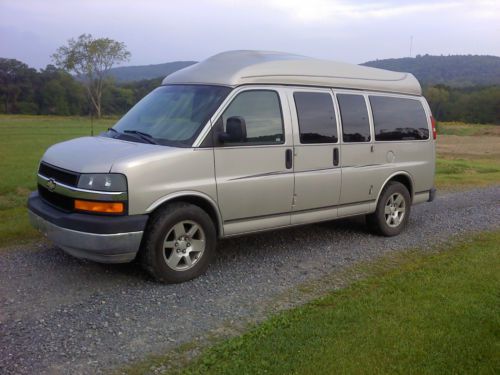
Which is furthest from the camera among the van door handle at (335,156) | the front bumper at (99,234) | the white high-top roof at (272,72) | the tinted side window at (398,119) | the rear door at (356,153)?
the tinted side window at (398,119)

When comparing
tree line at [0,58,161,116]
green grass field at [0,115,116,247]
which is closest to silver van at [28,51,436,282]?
green grass field at [0,115,116,247]

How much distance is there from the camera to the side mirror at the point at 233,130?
18.1 ft

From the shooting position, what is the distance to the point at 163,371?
3.71 meters

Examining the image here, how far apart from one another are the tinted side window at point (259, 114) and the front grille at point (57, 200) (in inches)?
69.9

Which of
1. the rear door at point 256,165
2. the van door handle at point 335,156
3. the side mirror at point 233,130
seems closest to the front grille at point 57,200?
the rear door at point 256,165

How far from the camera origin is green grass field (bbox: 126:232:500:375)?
3715 mm

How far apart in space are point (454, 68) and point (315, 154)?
121875 millimetres

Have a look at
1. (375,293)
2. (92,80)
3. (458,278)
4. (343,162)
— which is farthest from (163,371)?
(92,80)

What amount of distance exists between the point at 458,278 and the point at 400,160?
8.18ft

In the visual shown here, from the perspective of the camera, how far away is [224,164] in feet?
18.4

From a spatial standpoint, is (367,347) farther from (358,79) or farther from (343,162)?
(358,79)

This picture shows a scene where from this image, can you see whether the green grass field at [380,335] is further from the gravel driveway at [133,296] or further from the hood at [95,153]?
the hood at [95,153]

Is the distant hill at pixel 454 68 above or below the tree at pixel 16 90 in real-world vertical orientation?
above

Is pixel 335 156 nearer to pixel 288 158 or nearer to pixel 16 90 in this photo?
pixel 288 158
